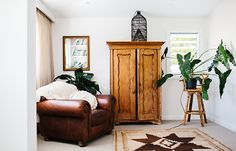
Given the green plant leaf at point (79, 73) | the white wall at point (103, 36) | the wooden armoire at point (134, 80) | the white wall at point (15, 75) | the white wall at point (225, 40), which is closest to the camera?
the white wall at point (15, 75)

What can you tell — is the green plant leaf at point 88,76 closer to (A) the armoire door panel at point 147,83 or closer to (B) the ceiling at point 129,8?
(A) the armoire door panel at point 147,83

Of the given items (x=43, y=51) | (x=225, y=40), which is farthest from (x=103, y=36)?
(x=225, y=40)

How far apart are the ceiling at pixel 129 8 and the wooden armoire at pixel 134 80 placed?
814 millimetres

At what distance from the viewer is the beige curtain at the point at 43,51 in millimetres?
4148

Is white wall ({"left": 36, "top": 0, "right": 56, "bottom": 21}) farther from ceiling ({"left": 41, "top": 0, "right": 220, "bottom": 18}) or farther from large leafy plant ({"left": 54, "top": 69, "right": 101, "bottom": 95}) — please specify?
large leafy plant ({"left": 54, "top": 69, "right": 101, "bottom": 95})

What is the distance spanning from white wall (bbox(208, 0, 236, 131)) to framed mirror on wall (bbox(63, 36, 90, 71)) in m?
2.79

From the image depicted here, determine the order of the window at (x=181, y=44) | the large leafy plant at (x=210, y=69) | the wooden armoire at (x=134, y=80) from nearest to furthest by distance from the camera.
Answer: the large leafy plant at (x=210, y=69)
the wooden armoire at (x=134, y=80)
the window at (x=181, y=44)

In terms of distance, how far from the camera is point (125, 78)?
4.63 m

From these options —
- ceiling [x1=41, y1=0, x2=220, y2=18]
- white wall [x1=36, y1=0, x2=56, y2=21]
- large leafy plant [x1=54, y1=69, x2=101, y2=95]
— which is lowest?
large leafy plant [x1=54, y1=69, x2=101, y2=95]

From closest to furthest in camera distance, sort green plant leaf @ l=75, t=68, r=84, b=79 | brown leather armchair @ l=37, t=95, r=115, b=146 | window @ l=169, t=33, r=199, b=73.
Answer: brown leather armchair @ l=37, t=95, r=115, b=146 < green plant leaf @ l=75, t=68, r=84, b=79 < window @ l=169, t=33, r=199, b=73

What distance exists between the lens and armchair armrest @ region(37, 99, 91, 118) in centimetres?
324

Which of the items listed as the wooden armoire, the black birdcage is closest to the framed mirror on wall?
the wooden armoire

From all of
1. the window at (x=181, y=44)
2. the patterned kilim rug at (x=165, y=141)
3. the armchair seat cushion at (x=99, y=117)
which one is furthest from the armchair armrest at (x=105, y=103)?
the window at (x=181, y=44)

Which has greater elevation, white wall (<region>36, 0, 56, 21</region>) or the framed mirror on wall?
white wall (<region>36, 0, 56, 21</region>)
